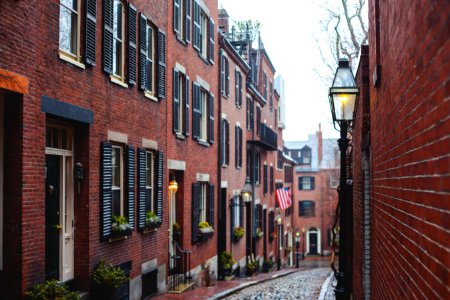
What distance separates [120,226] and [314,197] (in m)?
55.2

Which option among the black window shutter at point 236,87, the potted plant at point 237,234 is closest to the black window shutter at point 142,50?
the potted plant at point 237,234

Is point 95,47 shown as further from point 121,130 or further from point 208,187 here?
point 208,187

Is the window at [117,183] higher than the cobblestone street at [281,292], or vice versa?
the window at [117,183]

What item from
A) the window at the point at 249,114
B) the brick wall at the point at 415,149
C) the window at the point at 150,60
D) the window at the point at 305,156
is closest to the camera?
the brick wall at the point at 415,149

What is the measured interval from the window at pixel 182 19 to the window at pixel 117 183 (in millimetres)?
5725

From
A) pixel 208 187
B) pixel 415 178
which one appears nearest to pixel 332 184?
pixel 208 187

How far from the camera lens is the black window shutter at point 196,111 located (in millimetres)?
20031

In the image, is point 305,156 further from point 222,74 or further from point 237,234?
point 222,74

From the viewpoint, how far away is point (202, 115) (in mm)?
21891

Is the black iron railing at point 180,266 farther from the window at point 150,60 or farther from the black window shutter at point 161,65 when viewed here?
the window at point 150,60

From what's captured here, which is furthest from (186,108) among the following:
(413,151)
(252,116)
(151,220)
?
(413,151)

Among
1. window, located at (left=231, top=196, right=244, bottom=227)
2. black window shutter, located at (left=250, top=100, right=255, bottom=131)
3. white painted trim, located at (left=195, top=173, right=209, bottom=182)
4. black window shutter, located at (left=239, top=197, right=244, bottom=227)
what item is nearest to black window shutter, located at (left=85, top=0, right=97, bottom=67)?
white painted trim, located at (left=195, top=173, right=209, bottom=182)

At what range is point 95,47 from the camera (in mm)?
11891

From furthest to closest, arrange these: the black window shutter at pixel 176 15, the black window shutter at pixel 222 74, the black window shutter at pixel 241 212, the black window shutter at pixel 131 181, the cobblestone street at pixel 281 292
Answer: the black window shutter at pixel 241 212, the black window shutter at pixel 222 74, the black window shutter at pixel 176 15, the cobblestone street at pixel 281 292, the black window shutter at pixel 131 181
